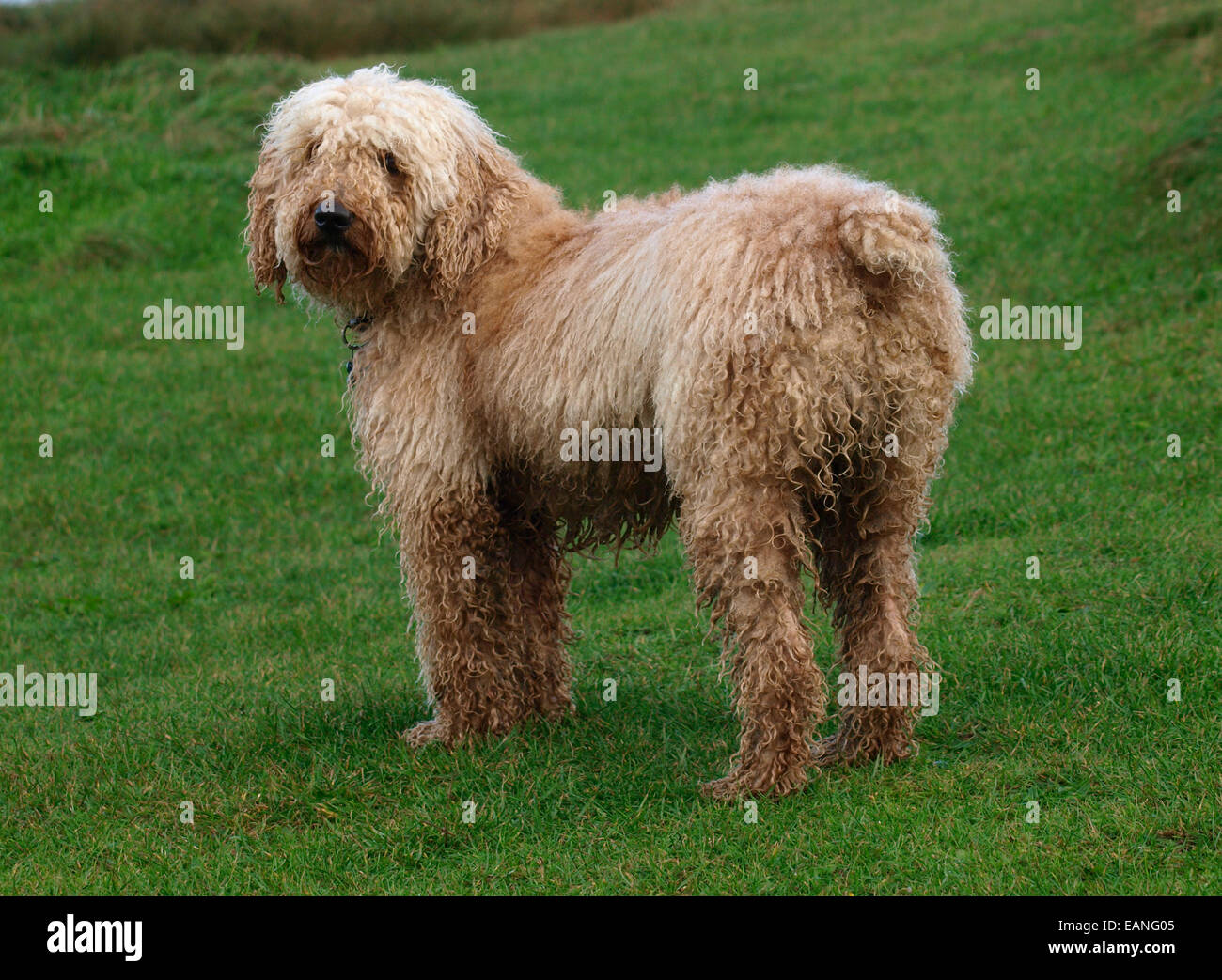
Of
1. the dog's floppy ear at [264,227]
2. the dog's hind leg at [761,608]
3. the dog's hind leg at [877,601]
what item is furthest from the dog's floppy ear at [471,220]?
the dog's hind leg at [877,601]

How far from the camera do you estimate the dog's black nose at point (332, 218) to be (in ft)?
20.0

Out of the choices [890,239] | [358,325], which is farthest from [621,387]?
[358,325]

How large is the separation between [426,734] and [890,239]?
3214 mm

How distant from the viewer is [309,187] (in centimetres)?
618

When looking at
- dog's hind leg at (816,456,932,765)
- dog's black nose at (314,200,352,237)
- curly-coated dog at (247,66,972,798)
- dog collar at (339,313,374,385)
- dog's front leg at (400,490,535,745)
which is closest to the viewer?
curly-coated dog at (247,66,972,798)

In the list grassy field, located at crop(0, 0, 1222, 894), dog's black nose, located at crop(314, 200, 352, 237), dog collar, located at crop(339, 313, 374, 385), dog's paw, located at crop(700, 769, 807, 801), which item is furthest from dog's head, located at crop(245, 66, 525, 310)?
dog's paw, located at crop(700, 769, 807, 801)

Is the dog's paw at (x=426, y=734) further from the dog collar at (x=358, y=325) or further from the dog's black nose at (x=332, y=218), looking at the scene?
the dog's black nose at (x=332, y=218)

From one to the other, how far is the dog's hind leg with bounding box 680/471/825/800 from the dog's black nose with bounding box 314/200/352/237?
6.15 feet

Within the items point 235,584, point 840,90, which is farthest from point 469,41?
point 235,584

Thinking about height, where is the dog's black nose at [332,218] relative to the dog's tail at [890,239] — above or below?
above

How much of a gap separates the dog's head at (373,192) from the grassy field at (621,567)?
Result: 7.16 ft

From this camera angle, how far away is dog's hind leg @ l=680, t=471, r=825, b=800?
5543 millimetres

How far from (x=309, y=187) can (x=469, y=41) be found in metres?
24.8

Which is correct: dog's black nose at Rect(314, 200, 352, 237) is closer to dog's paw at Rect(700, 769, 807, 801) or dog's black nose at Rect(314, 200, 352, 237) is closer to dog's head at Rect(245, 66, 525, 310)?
dog's head at Rect(245, 66, 525, 310)
